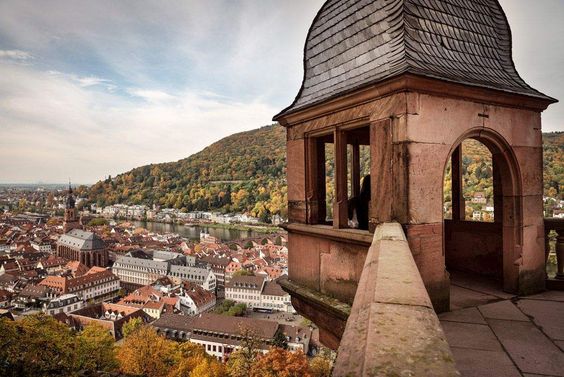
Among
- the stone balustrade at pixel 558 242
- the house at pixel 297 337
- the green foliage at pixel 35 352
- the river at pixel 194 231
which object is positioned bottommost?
the house at pixel 297 337

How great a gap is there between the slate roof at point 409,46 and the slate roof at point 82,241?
82.5m

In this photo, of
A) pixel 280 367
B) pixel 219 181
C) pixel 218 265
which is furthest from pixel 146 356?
pixel 219 181

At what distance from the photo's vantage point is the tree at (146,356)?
91.8 ft

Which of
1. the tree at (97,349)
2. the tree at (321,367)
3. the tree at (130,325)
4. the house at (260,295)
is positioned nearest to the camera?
the tree at (97,349)

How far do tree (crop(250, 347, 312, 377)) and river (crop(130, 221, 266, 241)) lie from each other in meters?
78.0

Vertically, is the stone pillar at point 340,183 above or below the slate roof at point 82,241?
above

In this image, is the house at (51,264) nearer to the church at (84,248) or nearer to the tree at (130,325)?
the church at (84,248)

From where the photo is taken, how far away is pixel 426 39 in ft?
11.8

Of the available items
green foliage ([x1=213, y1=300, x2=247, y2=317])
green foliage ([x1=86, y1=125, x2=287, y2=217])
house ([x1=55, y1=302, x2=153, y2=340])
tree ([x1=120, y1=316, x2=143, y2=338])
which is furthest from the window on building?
green foliage ([x1=86, y1=125, x2=287, y2=217])

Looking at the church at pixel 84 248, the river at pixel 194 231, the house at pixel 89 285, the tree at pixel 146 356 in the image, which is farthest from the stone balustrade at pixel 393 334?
the river at pixel 194 231

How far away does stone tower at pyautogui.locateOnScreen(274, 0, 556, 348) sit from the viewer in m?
3.12

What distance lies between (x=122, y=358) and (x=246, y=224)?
304 feet

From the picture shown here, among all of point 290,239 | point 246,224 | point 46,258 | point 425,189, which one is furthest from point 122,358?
point 246,224

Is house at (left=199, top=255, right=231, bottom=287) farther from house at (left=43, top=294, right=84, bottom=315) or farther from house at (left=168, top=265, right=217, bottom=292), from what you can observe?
house at (left=43, top=294, right=84, bottom=315)
